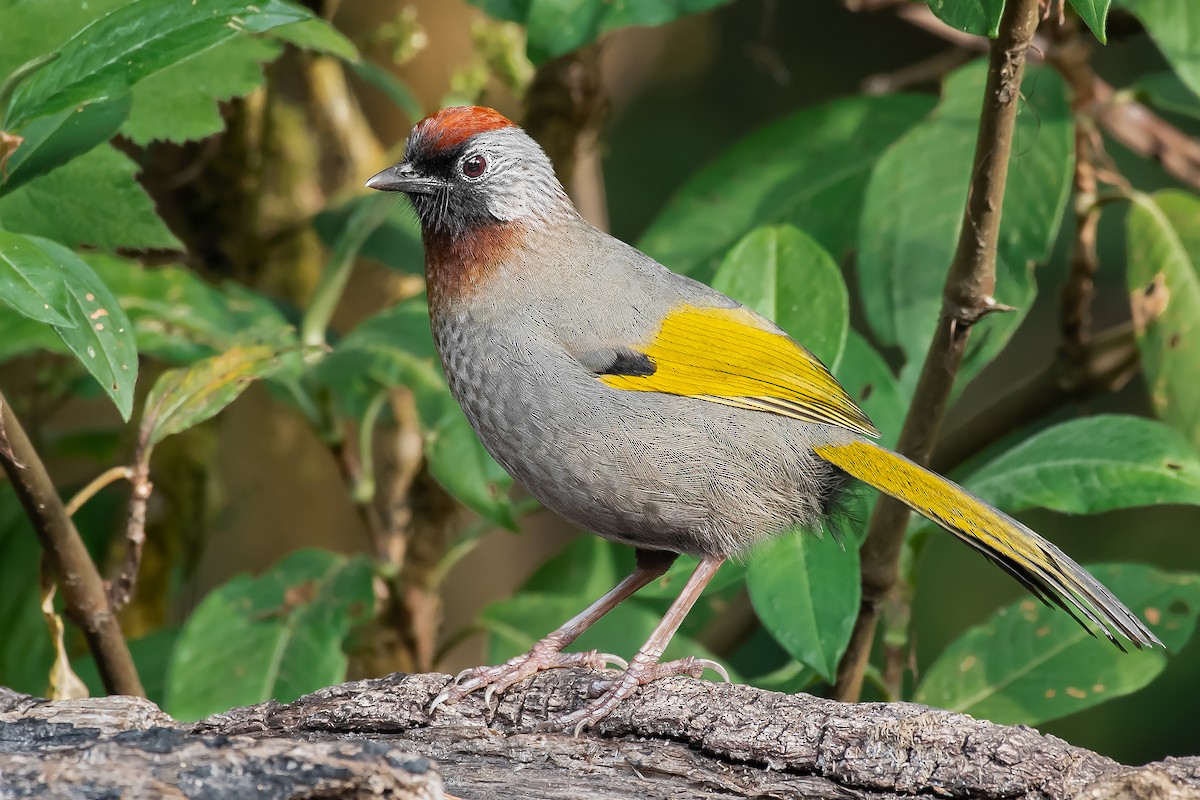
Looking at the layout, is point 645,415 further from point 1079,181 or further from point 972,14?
point 1079,181

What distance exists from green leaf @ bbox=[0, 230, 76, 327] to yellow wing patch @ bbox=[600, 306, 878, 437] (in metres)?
1.26

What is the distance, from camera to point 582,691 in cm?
271

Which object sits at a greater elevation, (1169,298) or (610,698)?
(1169,298)

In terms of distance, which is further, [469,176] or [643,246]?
[643,246]

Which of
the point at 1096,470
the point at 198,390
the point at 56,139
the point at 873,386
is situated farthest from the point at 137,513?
the point at 1096,470

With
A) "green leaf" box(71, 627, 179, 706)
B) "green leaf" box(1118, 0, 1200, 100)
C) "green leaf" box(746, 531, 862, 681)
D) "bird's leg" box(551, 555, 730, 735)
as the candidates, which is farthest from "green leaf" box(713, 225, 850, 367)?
"green leaf" box(71, 627, 179, 706)

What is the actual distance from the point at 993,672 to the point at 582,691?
1307mm

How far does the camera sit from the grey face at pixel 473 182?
11.3ft

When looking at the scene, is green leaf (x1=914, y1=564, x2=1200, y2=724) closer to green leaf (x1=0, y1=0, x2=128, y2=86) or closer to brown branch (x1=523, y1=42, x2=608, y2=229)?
brown branch (x1=523, y1=42, x2=608, y2=229)

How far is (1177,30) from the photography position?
11.8ft

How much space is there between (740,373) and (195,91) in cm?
159

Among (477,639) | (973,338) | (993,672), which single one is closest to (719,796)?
(993,672)

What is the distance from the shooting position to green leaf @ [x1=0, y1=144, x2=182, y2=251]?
3.02 metres

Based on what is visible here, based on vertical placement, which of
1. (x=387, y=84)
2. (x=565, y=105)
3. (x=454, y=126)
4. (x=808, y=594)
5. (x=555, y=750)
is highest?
(x=565, y=105)
